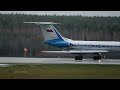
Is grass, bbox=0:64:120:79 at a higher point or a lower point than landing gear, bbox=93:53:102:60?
higher

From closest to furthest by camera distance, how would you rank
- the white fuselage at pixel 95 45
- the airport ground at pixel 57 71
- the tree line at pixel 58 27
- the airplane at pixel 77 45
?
1. the airport ground at pixel 57 71
2. the airplane at pixel 77 45
3. the white fuselage at pixel 95 45
4. the tree line at pixel 58 27

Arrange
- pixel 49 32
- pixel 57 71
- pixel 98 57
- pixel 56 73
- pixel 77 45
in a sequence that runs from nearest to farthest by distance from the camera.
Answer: pixel 56 73, pixel 57 71, pixel 98 57, pixel 77 45, pixel 49 32

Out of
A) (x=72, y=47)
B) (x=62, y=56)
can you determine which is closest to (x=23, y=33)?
(x=62, y=56)

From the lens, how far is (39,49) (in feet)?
137

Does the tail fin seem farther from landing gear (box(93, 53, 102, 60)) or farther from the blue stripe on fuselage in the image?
landing gear (box(93, 53, 102, 60))

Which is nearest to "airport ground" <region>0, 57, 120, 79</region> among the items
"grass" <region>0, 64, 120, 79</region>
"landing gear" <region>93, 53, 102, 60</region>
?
"grass" <region>0, 64, 120, 79</region>

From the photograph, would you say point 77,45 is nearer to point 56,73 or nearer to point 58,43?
point 58,43

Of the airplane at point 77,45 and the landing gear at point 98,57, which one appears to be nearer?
the landing gear at point 98,57

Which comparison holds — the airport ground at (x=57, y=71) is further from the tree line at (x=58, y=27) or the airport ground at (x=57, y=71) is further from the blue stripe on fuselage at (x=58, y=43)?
the tree line at (x=58, y=27)

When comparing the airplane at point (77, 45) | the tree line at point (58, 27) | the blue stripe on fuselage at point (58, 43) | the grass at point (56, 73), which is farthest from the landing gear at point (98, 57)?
the grass at point (56, 73)

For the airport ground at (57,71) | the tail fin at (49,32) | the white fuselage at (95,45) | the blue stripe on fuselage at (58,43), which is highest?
the tail fin at (49,32)

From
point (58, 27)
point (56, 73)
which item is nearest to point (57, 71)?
point (56, 73)
